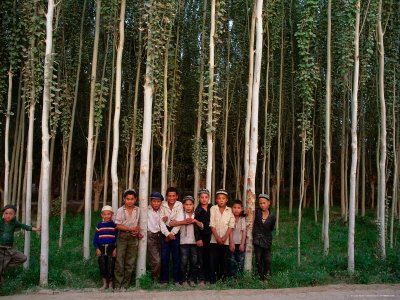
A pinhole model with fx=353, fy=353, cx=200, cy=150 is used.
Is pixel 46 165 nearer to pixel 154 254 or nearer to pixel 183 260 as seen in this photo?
pixel 154 254

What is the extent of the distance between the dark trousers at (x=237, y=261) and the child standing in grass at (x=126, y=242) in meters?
1.72

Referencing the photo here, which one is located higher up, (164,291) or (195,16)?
(195,16)

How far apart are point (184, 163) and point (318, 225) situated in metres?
7.89

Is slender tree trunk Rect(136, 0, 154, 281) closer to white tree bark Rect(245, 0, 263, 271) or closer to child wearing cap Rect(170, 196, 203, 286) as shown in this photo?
child wearing cap Rect(170, 196, 203, 286)

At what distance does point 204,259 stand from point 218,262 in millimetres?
276

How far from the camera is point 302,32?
7699mm

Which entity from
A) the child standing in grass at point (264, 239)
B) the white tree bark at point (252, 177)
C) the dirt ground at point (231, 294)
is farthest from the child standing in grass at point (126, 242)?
the child standing in grass at point (264, 239)

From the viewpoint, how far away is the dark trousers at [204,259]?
625 cm

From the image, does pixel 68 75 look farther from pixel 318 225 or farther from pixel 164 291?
pixel 318 225

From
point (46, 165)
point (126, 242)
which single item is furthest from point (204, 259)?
point (46, 165)

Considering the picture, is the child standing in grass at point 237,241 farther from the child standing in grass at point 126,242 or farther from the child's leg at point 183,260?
the child standing in grass at point 126,242

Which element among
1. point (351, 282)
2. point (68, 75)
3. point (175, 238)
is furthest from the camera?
point (68, 75)

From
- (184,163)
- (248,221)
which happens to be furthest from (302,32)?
(184,163)

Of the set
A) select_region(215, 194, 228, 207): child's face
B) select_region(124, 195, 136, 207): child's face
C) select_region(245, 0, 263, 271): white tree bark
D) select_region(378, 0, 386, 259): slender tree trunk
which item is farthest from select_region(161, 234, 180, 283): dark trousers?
select_region(378, 0, 386, 259): slender tree trunk
